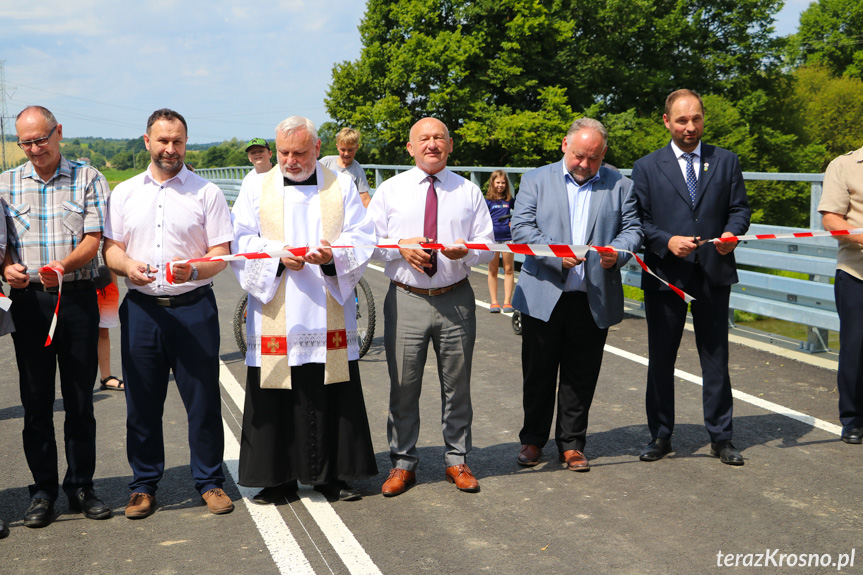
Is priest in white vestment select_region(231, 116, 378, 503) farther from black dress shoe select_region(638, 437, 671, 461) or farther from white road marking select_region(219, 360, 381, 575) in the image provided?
black dress shoe select_region(638, 437, 671, 461)

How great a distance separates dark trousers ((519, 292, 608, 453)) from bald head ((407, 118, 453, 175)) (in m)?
1.17

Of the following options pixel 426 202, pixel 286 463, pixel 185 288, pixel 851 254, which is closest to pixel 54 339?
pixel 185 288

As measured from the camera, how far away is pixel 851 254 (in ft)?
19.1

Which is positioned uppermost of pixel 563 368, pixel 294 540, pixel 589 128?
pixel 589 128

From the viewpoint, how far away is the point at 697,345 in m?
5.64

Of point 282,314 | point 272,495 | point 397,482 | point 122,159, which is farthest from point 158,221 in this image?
point 122,159

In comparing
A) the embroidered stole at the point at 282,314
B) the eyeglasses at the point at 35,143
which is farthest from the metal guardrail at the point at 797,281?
the eyeglasses at the point at 35,143

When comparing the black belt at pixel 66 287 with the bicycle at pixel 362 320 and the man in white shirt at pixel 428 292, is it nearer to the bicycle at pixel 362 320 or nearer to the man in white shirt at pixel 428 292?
the man in white shirt at pixel 428 292

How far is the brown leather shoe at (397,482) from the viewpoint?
194 inches

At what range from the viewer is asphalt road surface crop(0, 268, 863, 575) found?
4066 mm

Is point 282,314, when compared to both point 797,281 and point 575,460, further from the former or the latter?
point 797,281

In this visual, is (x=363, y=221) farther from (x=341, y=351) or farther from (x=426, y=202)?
(x=341, y=351)

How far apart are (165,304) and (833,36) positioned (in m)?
69.4

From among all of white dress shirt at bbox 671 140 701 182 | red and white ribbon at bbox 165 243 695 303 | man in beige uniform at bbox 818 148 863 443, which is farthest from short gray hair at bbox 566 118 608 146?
man in beige uniform at bbox 818 148 863 443
